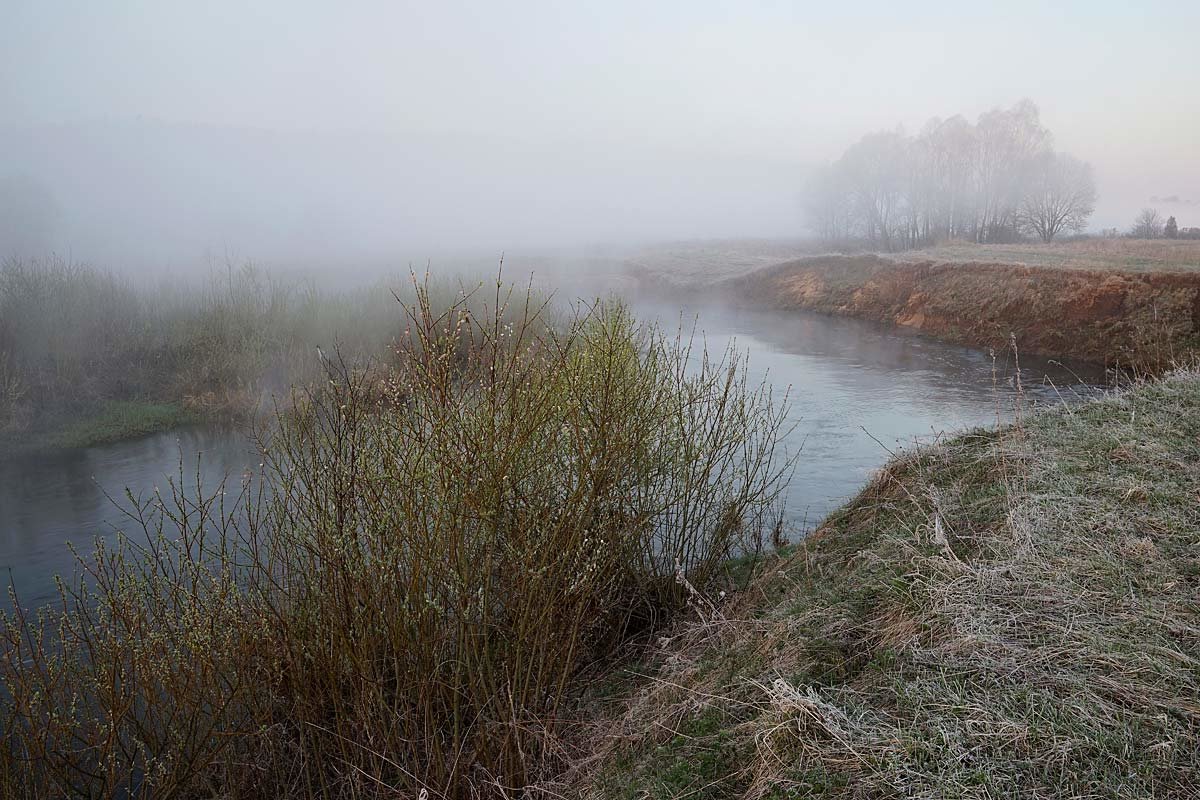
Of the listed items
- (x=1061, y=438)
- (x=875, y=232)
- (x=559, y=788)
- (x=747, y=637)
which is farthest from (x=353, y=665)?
(x=875, y=232)

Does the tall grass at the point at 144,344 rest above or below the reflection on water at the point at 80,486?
above

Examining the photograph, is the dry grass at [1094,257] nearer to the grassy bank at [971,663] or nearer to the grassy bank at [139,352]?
the grassy bank at [971,663]

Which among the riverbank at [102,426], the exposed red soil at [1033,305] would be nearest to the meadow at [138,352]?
the riverbank at [102,426]

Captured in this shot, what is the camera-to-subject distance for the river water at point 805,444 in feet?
30.0

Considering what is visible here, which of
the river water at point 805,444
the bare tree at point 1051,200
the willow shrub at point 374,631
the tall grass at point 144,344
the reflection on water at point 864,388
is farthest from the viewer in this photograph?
the bare tree at point 1051,200

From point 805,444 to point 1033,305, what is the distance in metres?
13.6

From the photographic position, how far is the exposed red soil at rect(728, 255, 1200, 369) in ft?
59.3

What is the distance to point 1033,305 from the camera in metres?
21.3

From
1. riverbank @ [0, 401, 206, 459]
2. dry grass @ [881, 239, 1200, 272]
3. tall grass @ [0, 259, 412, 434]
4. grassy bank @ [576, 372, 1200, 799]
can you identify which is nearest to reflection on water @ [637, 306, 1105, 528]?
grassy bank @ [576, 372, 1200, 799]

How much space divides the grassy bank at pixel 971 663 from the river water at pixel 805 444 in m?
2.00

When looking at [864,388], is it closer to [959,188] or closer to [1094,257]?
[1094,257]

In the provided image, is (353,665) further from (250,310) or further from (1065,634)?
(250,310)

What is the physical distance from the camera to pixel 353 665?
4.02 meters

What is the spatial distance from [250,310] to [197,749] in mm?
13875
